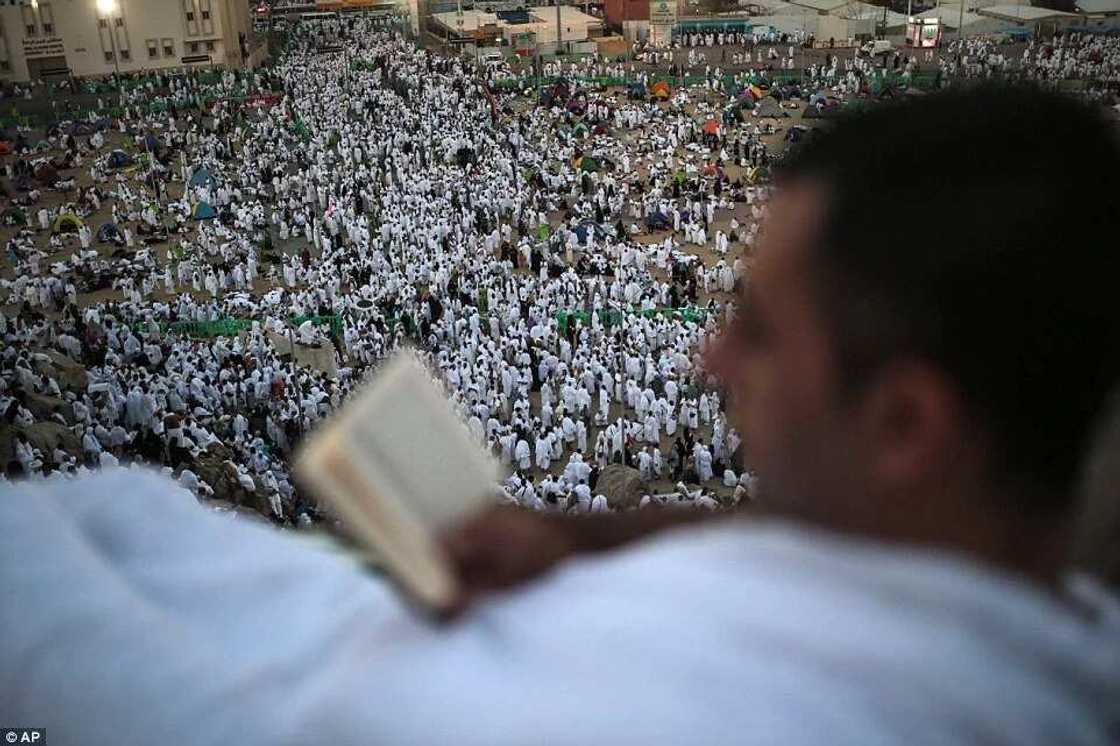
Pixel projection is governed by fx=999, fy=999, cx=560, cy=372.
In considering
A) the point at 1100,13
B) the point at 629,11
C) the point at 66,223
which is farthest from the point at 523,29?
the point at 66,223

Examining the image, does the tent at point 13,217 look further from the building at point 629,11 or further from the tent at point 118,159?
the building at point 629,11

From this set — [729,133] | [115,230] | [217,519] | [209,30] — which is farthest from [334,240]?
[209,30]

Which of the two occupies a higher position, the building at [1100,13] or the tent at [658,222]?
the building at [1100,13]

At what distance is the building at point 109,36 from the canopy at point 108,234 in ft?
48.9

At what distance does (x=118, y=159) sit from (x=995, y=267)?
76.3 feet

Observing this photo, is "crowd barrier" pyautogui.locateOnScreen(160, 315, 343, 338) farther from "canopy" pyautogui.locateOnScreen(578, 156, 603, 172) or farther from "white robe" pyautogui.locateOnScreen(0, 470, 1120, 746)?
Result: "white robe" pyautogui.locateOnScreen(0, 470, 1120, 746)

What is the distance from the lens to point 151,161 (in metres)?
21.0

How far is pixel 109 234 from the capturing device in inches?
645

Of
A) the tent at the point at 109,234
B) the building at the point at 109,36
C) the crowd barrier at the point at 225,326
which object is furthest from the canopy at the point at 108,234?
the building at the point at 109,36

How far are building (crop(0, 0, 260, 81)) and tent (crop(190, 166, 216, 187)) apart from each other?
12.2 metres

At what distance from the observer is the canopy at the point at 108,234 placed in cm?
1636

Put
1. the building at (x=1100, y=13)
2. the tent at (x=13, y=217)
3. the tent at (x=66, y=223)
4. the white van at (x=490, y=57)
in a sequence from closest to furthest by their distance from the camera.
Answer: the tent at (x=66, y=223)
the tent at (x=13, y=217)
the white van at (x=490, y=57)
the building at (x=1100, y=13)

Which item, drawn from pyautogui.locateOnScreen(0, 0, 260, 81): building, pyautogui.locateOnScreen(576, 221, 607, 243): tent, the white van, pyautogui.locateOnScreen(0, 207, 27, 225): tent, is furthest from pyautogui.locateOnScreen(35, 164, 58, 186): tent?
the white van

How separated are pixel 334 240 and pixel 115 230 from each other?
12.4ft
